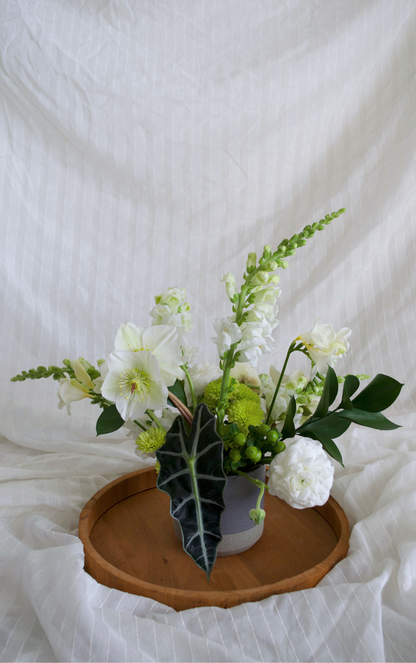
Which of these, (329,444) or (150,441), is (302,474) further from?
(150,441)

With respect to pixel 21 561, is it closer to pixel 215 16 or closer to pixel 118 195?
pixel 118 195

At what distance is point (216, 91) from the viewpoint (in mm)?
1595

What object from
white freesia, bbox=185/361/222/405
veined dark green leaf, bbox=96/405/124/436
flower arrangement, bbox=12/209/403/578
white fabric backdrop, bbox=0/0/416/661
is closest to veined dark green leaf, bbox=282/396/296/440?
flower arrangement, bbox=12/209/403/578

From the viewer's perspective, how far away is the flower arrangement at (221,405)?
2.36ft

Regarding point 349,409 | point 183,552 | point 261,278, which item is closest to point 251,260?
point 261,278

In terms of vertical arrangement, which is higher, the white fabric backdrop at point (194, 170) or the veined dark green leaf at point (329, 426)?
the white fabric backdrop at point (194, 170)

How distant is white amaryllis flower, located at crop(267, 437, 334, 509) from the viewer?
2.38 feet

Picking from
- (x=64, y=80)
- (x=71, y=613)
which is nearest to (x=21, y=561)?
(x=71, y=613)

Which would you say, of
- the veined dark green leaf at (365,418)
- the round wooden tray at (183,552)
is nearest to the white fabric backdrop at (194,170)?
the round wooden tray at (183,552)

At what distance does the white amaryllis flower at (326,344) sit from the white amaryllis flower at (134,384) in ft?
0.77

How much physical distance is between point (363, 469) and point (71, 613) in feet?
2.08

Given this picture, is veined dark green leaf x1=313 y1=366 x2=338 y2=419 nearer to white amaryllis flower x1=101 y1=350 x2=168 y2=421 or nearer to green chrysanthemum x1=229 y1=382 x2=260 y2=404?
green chrysanthemum x1=229 y1=382 x2=260 y2=404

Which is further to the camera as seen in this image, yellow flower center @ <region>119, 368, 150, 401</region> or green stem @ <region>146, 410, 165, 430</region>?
green stem @ <region>146, 410, 165, 430</region>

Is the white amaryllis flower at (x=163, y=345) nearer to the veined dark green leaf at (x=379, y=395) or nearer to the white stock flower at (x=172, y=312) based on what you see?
the white stock flower at (x=172, y=312)
